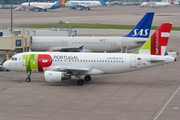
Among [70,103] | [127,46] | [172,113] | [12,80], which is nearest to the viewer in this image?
[172,113]

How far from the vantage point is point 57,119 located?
2542cm

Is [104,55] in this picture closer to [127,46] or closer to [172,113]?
[172,113]

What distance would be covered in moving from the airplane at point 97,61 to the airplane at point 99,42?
63.3ft

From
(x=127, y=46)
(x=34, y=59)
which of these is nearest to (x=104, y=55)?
(x=34, y=59)

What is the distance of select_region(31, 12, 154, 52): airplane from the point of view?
189ft

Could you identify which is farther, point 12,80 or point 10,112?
point 12,80

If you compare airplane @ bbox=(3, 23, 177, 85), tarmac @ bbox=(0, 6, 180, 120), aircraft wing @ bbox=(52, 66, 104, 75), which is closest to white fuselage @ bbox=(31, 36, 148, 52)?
tarmac @ bbox=(0, 6, 180, 120)

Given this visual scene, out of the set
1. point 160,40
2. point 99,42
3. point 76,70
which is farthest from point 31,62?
point 99,42

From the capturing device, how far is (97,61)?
123ft

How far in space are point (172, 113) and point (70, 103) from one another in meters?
9.63

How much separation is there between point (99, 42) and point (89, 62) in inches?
842

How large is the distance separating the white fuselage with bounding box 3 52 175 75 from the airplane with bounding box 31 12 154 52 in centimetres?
1925

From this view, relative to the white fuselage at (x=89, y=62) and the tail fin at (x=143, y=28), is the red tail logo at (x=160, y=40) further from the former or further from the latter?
the tail fin at (x=143, y=28)

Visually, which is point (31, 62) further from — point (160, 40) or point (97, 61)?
point (160, 40)
